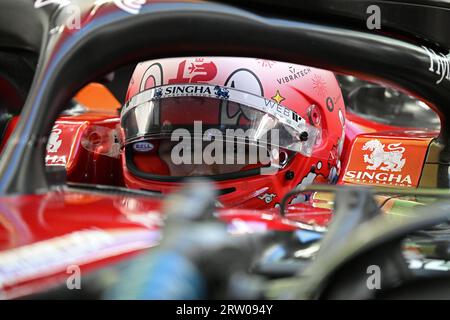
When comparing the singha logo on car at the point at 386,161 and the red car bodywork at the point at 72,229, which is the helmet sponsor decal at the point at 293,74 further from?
the red car bodywork at the point at 72,229

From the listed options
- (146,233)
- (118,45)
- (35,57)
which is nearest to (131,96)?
(35,57)

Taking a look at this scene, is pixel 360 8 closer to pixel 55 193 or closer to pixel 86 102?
pixel 55 193

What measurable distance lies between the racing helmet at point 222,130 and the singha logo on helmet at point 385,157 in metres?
0.12

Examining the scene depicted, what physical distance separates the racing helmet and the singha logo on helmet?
0.12 m

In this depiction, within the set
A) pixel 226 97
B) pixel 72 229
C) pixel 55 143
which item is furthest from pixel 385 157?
pixel 72 229

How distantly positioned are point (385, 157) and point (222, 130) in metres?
0.38

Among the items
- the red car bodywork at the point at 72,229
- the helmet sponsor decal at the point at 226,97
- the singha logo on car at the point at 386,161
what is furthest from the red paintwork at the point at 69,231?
the singha logo on car at the point at 386,161

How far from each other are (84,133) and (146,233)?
98 cm

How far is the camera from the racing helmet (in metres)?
1.32

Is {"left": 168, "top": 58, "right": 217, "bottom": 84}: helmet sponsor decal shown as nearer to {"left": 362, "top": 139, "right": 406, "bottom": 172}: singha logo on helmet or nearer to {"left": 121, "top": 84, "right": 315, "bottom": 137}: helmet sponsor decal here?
{"left": 121, "top": 84, "right": 315, "bottom": 137}: helmet sponsor decal

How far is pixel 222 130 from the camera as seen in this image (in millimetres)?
1320

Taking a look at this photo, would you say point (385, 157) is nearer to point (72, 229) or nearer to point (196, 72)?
point (196, 72)

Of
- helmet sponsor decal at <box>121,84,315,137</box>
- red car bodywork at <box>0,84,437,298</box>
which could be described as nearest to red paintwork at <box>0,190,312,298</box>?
red car bodywork at <box>0,84,437,298</box>
